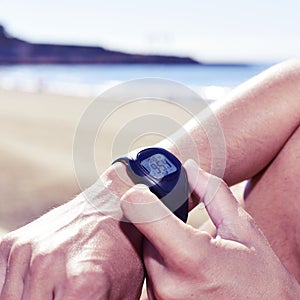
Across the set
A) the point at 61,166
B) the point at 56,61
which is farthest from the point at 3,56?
the point at 61,166

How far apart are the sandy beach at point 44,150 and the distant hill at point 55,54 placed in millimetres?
30695

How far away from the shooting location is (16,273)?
0.77 m

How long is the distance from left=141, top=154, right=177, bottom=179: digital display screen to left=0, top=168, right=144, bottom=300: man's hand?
7 centimetres

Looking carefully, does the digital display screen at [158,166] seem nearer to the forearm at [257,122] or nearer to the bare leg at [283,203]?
the forearm at [257,122]

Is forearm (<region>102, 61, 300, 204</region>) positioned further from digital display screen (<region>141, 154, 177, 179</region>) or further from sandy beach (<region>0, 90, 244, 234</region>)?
digital display screen (<region>141, 154, 177, 179</region>)

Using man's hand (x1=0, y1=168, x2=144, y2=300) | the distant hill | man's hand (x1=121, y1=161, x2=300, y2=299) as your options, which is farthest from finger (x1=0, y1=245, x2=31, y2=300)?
the distant hill

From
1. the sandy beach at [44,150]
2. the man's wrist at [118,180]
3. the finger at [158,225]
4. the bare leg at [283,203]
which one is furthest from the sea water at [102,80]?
the finger at [158,225]

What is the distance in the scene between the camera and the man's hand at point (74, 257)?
742 millimetres

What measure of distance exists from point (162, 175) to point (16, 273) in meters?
0.22

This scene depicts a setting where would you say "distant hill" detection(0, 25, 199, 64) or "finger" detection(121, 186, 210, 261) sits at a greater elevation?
"finger" detection(121, 186, 210, 261)

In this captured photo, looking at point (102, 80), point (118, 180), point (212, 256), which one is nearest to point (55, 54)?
point (102, 80)

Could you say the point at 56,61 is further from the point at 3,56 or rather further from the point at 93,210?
the point at 93,210

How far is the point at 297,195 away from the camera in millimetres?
1127

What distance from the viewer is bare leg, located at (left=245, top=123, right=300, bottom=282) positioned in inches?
44.4
